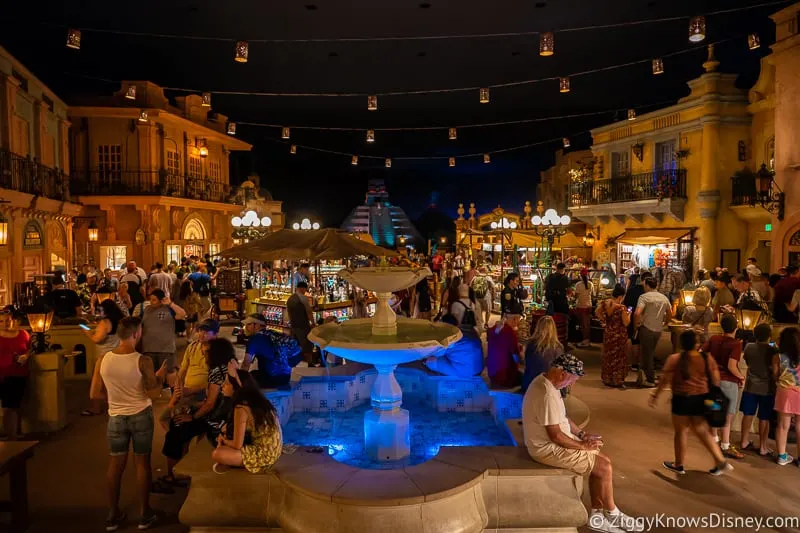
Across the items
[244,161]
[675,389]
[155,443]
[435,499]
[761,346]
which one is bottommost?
[155,443]

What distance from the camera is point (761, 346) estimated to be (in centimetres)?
664

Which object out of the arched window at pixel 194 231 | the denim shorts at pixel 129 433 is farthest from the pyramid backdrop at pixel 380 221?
the denim shorts at pixel 129 433

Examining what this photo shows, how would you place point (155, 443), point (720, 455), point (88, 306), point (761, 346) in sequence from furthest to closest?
point (88, 306)
point (155, 443)
point (761, 346)
point (720, 455)

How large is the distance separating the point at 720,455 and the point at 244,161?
3909 centimetres

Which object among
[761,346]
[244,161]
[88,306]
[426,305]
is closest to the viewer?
[761,346]

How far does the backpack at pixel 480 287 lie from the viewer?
14526 millimetres

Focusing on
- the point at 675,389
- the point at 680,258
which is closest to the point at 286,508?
the point at 675,389

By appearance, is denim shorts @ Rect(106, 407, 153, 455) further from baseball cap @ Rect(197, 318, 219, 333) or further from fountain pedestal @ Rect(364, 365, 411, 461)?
fountain pedestal @ Rect(364, 365, 411, 461)

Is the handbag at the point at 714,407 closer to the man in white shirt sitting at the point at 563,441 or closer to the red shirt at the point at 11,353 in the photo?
the man in white shirt sitting at the point at 563,441

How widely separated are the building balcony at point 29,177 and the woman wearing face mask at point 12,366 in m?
7.99

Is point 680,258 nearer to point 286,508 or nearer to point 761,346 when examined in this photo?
point 761,346

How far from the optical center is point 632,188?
74.7 ft

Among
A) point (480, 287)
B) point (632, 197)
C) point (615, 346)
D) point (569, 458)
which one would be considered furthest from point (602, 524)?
point (632, 197)

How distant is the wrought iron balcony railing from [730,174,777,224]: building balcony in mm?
1814
